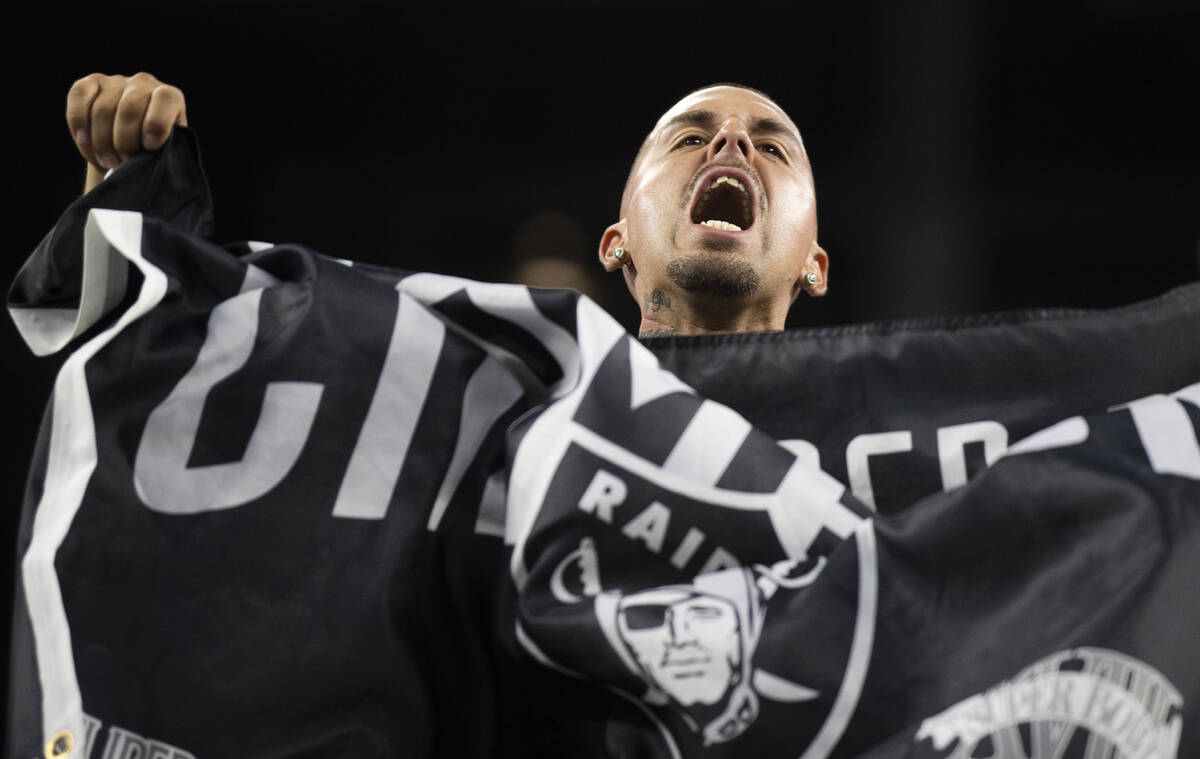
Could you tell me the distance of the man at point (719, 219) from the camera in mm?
1570

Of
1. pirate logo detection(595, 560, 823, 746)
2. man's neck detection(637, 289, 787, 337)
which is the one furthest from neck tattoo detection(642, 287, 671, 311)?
pirate logo detection(595, 560, 823, 746)

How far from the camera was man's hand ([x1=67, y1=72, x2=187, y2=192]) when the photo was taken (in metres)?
1.01

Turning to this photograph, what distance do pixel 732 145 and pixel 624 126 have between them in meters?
2.54

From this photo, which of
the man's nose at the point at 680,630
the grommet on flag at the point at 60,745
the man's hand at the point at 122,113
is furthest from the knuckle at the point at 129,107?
the man's nose at the point at 680,630

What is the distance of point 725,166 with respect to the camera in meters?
1.60

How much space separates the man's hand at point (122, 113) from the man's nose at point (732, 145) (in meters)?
0.79

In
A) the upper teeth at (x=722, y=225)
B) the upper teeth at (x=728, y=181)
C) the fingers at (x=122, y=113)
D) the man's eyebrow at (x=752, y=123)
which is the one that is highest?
the fingers at (x=122, y=113)

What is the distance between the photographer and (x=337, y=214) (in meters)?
4.13

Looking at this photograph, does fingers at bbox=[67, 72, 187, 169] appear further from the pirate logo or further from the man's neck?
the man's neck

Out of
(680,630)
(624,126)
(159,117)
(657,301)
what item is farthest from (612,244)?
(624,126)

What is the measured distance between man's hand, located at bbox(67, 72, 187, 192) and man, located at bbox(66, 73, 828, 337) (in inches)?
28.5

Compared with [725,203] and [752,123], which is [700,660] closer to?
[725,203]

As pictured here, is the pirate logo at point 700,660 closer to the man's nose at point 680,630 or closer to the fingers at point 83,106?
the man's nose at point 680,630

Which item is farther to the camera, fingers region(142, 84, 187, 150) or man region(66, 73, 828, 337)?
man region(66, 73, 828, 337)
